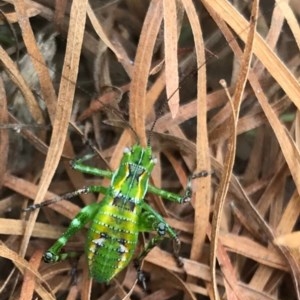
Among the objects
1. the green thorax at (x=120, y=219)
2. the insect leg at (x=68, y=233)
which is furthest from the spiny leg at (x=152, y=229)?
the insect leg at (x=68, y=233)

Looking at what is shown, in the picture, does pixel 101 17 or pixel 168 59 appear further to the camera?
pixel 101 17

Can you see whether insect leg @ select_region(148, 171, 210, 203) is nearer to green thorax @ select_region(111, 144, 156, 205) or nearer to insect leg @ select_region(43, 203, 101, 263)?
green thorax @ select_region(111, 144, 156, 205)

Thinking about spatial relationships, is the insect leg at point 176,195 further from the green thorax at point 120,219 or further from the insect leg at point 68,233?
the insect leg at point 68,233

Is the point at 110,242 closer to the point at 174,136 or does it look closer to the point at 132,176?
the point at 132,176

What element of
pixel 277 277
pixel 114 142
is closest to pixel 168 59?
pixel 114 142

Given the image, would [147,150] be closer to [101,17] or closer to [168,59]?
[168,59]
